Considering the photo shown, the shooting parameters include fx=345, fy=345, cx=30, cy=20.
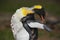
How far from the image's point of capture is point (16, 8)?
19.1ft

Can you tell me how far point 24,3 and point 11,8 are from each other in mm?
261

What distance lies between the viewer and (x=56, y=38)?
Answer: 15.9 feet

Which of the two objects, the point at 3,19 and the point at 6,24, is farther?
the point at 3,19

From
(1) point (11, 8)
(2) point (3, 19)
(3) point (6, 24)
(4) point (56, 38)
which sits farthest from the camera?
(1) point (11, 8)

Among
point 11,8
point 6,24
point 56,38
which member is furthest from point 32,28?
point 11,8

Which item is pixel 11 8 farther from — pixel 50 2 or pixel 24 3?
pixel 50 2

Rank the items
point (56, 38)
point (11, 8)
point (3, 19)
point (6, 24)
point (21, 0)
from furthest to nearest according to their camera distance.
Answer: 1. point (21, 0)
2. point (11, 8)
3. point (3, 19)
4. point (6, 24)
5. point (56, 38)

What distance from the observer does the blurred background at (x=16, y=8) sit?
484cm

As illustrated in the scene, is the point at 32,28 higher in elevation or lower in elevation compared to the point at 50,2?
higher

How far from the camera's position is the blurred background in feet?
15.9

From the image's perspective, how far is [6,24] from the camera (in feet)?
17.9

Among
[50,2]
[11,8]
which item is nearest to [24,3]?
[11,8]

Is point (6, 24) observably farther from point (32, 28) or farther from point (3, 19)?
point (32, 28)

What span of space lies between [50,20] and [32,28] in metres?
3.72
